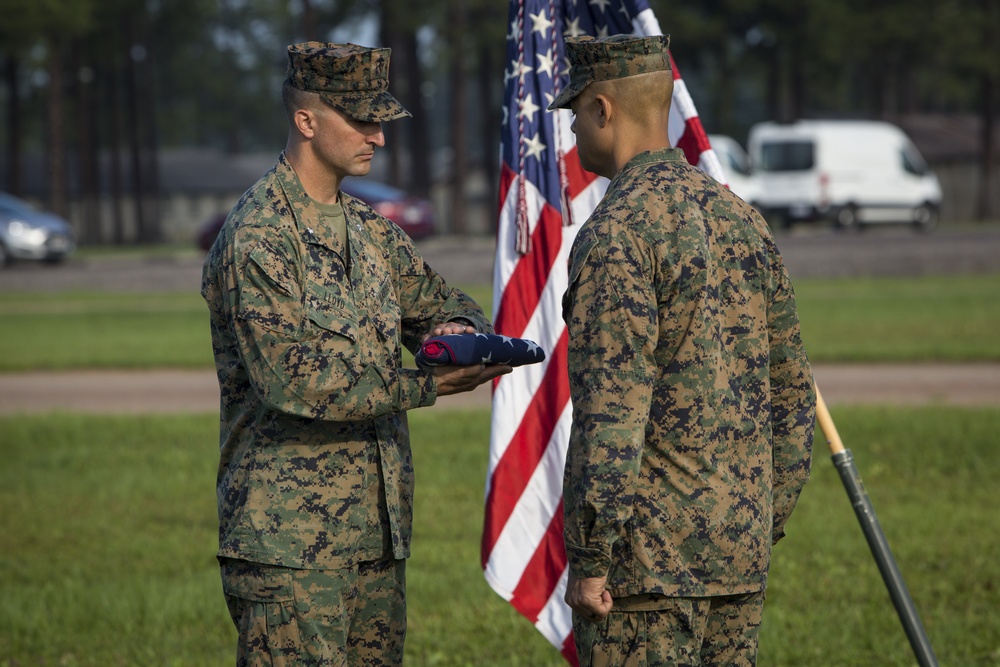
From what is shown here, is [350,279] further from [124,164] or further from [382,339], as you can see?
[124,164]

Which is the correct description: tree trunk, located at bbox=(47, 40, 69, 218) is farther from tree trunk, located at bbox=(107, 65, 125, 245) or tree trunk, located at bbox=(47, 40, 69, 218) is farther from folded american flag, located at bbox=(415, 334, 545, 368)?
folded american flag, located at bbox=(415, 334, 545, 368)

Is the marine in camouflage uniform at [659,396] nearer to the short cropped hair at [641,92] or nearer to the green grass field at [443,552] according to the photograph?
the short cropped hair at [641,92]

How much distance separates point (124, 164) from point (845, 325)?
70260mm

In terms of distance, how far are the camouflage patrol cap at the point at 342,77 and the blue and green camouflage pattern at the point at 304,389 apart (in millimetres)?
217

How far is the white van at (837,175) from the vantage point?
A: 3459 cm

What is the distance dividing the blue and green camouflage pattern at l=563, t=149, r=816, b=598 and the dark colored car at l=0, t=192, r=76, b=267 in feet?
93.6

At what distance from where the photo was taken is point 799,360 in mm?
3215

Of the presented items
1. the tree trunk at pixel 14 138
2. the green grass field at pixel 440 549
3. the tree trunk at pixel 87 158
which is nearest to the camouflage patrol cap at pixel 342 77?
the green grass field at pixel 440 549

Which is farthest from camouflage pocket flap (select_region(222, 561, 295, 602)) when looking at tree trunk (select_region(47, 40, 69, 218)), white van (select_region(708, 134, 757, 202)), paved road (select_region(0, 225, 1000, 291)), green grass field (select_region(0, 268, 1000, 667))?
tree trunk (select_region(47, 40, 69, 218))

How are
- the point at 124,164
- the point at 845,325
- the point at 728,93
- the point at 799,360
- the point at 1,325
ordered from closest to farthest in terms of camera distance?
the point at 799,360 → the point at 845,325 → the point at 1,325 → the point at 728,93 → the point at 124,164

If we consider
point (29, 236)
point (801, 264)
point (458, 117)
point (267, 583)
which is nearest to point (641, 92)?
point (267, 583)

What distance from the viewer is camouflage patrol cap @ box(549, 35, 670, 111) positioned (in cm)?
293

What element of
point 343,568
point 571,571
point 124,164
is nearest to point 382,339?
point 343,568

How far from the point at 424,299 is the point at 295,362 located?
637 millimetres
